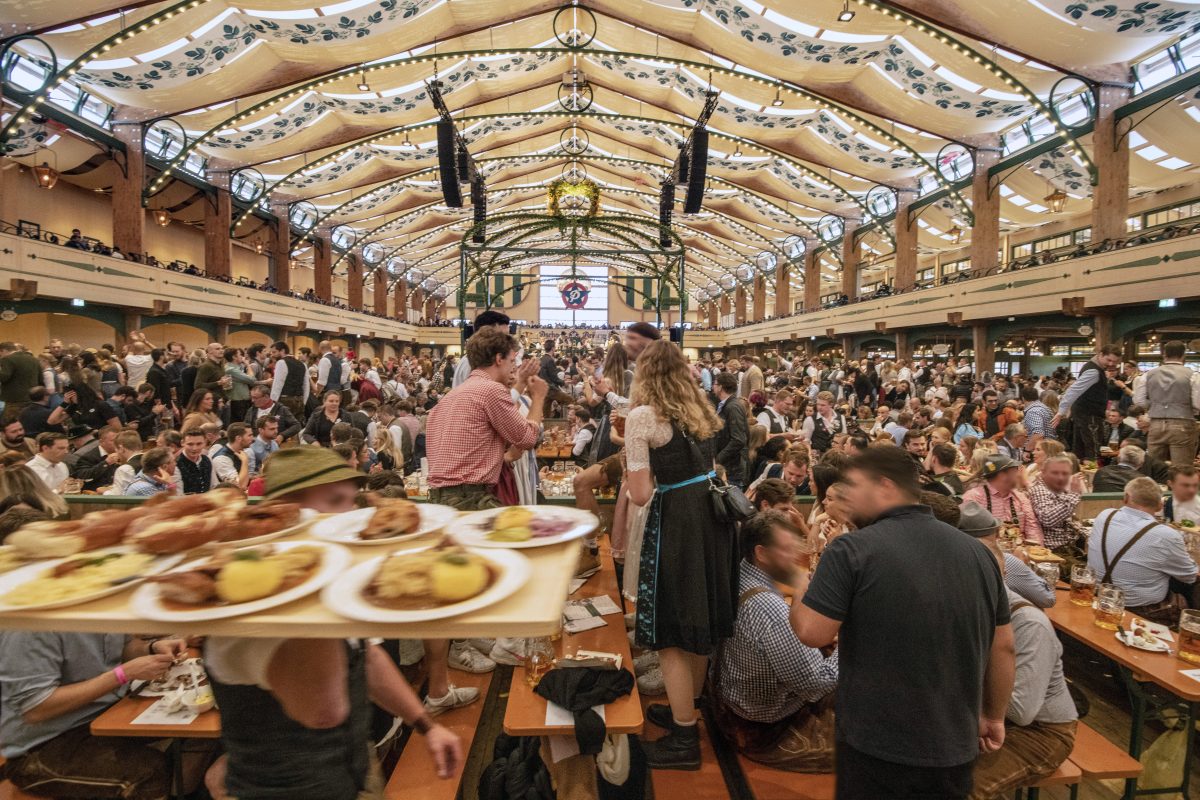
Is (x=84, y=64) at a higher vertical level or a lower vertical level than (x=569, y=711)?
higher

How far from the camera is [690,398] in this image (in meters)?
2.30

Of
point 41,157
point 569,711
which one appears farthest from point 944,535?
point 41,157

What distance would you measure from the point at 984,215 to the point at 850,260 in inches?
244

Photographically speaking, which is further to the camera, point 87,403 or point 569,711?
point 87,403

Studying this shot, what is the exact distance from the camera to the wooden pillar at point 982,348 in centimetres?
1422

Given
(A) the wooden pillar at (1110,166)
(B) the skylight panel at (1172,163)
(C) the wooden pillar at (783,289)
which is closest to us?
(A) the wooden pillar at (1110,166)

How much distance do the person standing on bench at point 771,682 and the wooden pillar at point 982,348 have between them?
1484 cm

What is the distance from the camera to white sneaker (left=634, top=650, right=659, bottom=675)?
2.80m

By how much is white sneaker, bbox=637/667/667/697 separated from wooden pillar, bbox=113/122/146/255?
49.0ft

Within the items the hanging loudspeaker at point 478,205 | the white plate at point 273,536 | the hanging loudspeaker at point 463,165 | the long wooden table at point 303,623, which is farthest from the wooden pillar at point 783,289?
the long wooden table at point 303,623

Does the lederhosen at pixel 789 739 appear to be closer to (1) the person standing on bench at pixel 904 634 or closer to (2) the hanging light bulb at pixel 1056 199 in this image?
(1) the person standing on bench at pixel 904 634

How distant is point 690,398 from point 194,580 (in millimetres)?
1765

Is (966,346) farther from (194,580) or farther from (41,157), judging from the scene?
(41,157)

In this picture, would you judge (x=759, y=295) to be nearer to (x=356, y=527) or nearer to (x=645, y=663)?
(x=645, y=663)
